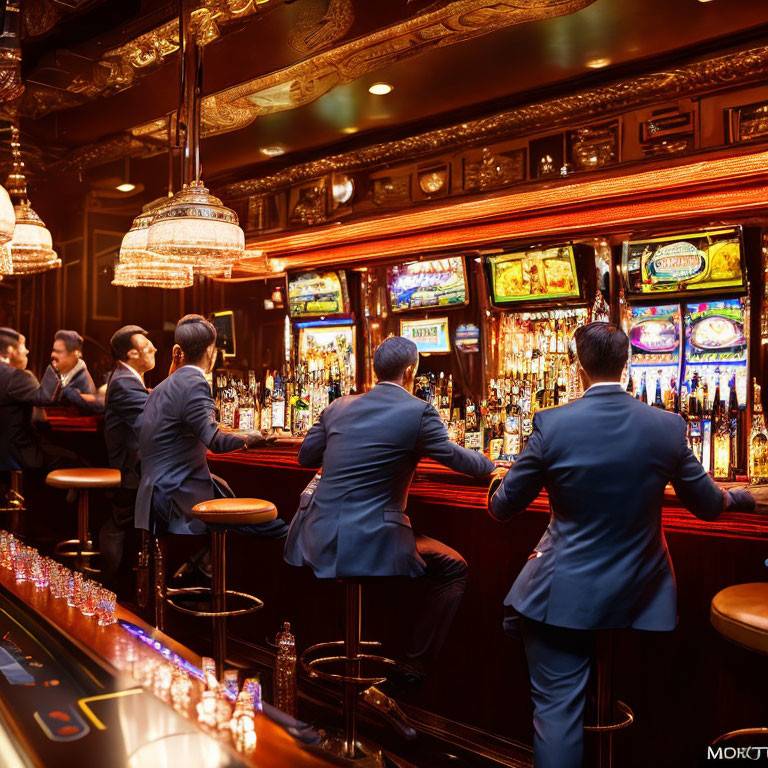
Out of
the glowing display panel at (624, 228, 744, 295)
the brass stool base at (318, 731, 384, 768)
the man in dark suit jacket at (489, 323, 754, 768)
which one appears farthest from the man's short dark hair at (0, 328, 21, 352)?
the man in dark suit jacket at (489, 323, 754, 768)

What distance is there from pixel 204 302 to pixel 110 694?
6.52m

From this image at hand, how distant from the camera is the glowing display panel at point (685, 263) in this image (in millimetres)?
4680

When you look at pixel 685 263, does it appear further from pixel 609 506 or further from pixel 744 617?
pixel 744 617

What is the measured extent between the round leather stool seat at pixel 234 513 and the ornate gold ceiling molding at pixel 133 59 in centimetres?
242

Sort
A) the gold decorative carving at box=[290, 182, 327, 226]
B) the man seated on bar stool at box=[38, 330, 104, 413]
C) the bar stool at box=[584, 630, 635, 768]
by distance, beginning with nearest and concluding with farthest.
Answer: the bar stool at box=[584, 630, 635, 768]
the man seated on bar stool at box=[38, 330, 104, 413]
the gold decorative carving at box=[290, 182, 327, 226]

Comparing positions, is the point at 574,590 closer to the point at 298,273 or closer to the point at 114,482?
the point at 114,482

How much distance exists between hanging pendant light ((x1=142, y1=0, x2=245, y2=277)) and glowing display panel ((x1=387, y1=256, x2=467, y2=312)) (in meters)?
2.50

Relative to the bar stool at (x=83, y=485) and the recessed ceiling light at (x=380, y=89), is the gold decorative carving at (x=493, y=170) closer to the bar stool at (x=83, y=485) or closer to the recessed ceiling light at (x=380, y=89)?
the recessed ceiling light at (x=380, y=89)

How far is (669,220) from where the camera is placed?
16.2ft

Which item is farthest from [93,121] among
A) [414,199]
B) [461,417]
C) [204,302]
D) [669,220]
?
[669,220]

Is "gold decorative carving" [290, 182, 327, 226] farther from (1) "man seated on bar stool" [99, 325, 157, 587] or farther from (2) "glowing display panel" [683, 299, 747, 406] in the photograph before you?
(2) "glowing display panel" [683, 299, 747, 406]

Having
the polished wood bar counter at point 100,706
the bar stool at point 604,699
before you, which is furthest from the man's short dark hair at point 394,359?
the polished wood bar counter at point 100,706

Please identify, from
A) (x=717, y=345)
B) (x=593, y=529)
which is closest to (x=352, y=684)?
(x=593, y=529)

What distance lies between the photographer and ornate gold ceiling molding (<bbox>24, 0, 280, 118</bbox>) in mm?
3941
